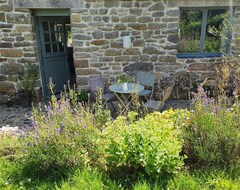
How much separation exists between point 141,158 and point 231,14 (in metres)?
5.04

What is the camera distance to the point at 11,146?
3.12m

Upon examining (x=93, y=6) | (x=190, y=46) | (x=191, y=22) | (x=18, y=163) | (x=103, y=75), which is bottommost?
(x=18, y=163)

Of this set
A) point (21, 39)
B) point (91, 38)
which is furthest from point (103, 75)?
point (21, 39)

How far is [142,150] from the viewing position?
97.1 inches

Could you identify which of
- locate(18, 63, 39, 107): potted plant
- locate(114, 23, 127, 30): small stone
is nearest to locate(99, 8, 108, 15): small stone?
locate(114, 23, 127, 30): small stone

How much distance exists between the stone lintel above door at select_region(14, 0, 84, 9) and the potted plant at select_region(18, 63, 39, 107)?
1.45 m

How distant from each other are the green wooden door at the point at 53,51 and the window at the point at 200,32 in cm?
351

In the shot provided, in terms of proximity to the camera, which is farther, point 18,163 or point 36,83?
point 36,83

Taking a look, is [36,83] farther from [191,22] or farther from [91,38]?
[191,22]

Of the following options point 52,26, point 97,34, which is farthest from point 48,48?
point 97,34

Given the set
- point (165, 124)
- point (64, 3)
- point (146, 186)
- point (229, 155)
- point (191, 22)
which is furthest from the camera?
point (191, 22)

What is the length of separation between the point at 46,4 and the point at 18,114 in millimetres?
2781

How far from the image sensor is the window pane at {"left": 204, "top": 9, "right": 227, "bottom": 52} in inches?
230

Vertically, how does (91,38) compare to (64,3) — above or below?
below
